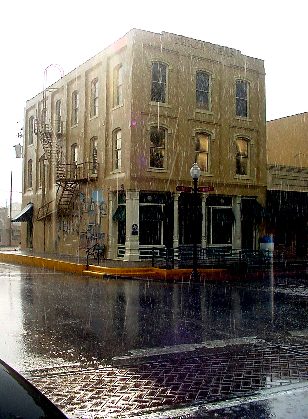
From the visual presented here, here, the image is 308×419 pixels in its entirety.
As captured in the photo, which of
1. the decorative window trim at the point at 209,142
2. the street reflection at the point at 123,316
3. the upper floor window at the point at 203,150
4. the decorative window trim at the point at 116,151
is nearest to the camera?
the street reflection at the point at 123,316

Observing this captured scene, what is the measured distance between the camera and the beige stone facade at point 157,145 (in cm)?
2520

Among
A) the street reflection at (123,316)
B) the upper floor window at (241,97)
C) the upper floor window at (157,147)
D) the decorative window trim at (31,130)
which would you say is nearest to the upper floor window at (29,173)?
the decorative window trim at (31,130)

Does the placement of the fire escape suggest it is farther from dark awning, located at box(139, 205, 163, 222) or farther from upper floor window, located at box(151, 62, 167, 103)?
upper floor window, located at box(151, 62, 167, 103)

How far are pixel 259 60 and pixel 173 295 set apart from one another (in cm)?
1997

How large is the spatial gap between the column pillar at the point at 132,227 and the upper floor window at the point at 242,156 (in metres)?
7.25

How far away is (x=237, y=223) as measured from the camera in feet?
92.8

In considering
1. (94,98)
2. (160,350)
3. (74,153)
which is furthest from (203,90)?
(160,350)

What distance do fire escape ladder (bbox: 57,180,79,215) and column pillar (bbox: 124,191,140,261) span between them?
5871 millimetres

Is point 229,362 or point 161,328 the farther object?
point 161,328

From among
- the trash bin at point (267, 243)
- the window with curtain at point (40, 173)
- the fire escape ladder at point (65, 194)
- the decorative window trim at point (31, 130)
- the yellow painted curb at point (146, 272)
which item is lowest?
the yellow painted curb at point (146, 272)

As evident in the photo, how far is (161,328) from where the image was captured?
941cm

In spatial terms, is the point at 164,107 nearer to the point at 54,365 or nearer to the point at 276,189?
the point at 276,189

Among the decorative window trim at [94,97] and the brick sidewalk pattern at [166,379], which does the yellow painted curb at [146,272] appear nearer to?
the decorative window trim at [94,97]

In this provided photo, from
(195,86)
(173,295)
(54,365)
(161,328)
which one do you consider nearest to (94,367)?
(54,365)
